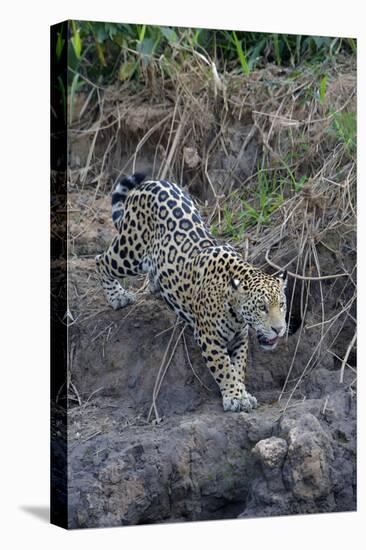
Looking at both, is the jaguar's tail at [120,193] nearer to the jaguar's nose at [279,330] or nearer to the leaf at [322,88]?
the jaguar's nose at [279,330]

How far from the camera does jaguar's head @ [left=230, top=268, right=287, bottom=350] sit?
8977 millimetres

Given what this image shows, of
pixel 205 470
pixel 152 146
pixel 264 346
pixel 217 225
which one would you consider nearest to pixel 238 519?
pixel 205 470

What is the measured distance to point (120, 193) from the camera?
9188 millimetres

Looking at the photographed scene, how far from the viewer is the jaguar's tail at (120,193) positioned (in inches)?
361

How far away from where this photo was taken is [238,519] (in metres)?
9.02

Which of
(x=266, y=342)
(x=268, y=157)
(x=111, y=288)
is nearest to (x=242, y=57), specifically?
(x=268, y=157)

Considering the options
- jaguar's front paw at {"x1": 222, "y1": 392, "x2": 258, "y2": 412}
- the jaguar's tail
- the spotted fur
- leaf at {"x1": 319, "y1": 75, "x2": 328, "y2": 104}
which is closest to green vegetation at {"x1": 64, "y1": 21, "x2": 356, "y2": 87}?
leaf at {"x1": 319, "y1": 75, "x2": 328, "y2": 104}

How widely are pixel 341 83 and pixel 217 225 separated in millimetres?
1357

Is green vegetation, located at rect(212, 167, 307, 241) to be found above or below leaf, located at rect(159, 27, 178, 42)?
below

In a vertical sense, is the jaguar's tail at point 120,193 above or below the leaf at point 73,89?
below

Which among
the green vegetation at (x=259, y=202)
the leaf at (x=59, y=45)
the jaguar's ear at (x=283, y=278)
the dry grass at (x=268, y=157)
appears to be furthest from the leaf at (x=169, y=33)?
the jaguar's ear at (x=283, y=278)

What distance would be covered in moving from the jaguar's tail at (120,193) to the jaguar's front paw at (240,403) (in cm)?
139

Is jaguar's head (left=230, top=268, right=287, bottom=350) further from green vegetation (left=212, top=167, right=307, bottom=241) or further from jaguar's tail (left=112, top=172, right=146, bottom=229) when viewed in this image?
jaguar's tail (left=112, top=172, right=146, bottom=229)

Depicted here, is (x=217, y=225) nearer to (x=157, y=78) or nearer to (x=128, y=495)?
(x=157, y=78)
